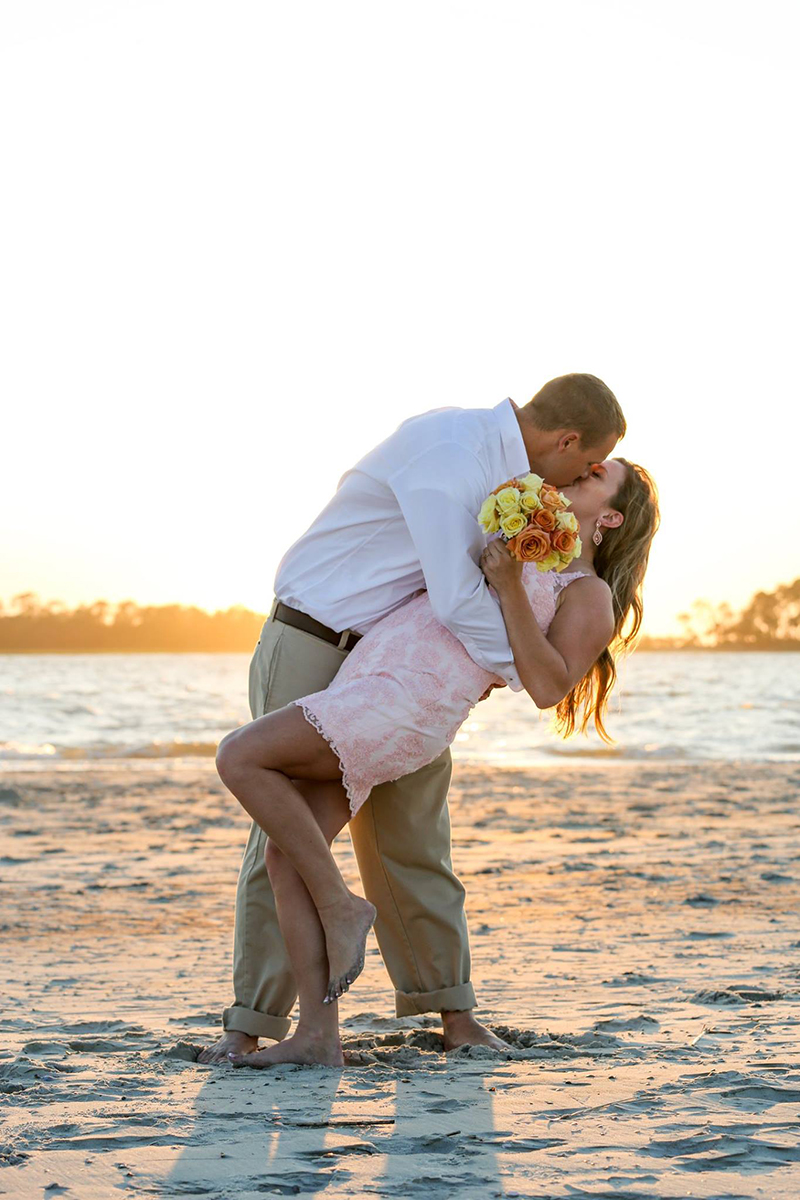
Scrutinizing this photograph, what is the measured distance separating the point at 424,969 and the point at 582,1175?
1399 mm

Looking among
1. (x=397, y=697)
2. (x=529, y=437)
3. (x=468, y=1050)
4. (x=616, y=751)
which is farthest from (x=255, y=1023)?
(x=616, y=751)

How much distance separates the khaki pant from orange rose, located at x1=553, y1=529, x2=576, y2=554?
73 centimetres

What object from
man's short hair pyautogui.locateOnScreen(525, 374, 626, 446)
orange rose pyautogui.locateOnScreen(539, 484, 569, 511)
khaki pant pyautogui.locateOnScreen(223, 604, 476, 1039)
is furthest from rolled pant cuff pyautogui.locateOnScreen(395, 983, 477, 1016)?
man's short hair pyautogui.locateOnScreen(525, 374, 626, 446)

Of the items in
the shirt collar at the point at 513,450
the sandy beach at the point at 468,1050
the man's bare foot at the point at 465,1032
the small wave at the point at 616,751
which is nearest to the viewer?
the sandy beach at the point at 468,1050

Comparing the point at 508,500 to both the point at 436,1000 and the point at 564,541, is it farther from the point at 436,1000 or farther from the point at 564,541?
the point at 436,1000

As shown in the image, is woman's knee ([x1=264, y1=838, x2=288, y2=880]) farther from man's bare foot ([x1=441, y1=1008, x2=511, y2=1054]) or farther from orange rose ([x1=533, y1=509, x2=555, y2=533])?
orange rose ([x1=533, y1=509, x2=555, y2=533])

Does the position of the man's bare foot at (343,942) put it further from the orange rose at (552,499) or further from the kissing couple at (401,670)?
the orange rose at (552,499)

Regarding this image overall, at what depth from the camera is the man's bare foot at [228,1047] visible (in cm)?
350

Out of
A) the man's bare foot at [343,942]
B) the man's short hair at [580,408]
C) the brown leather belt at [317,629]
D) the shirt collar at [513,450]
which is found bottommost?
the man's bare foot at [343,942]

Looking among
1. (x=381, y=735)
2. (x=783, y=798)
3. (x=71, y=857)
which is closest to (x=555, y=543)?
(x=381, y=735)

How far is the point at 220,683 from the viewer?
44.6 metres

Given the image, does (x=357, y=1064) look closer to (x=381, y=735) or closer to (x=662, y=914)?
(x=381, y=735)

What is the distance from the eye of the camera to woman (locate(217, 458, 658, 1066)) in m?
3.35

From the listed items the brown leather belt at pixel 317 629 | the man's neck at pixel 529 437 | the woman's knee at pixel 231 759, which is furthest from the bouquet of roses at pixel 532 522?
the woman's knee at pixel 231 759
